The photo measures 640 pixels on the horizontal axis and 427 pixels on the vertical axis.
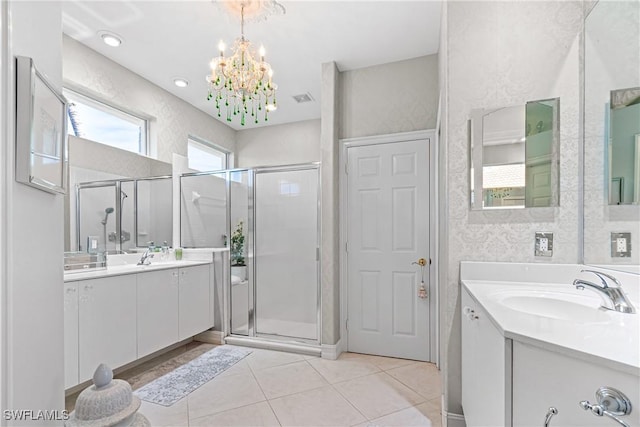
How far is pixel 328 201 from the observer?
2941 mm

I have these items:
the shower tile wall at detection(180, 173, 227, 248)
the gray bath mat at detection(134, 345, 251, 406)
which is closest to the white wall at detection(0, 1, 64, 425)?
→ the gray bath mat at detection(134, 345, 251, 406)

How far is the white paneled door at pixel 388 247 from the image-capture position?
2863 millimetres

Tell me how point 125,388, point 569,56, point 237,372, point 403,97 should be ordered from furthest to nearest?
point 403,97 → point 237,372 → point 569,56 → point 125,388

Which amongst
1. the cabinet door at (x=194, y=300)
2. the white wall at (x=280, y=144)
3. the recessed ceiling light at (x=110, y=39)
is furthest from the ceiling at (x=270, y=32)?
the cabinet door at (x=194, y=300)

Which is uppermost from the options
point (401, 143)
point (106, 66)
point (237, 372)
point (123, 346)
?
point (106, 66)

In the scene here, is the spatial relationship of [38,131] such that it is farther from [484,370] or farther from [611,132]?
[611,132]

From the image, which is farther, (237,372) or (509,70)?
(237,372)

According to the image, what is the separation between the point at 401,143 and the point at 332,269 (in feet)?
4.43

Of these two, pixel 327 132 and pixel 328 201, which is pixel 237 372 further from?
pixel 327 132

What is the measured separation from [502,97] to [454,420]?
6.22 ft

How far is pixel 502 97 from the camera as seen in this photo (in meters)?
1.79

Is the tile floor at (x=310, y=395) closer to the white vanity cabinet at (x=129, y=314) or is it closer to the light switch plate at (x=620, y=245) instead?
the white vanity cabinet at (x=129, y=314)

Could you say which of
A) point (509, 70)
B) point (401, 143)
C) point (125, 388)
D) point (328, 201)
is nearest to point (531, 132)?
point (509, 70)

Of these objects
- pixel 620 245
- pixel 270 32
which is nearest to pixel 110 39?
pixel 270 32
